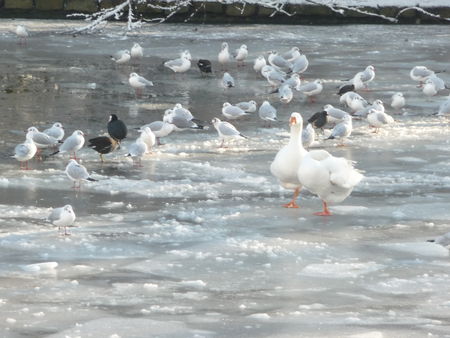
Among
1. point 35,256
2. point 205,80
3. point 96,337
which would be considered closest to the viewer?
point 96,337

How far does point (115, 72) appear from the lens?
890 inches

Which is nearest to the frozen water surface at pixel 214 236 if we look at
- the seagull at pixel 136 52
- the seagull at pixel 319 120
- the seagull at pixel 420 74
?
the seagull at pixel 319 120

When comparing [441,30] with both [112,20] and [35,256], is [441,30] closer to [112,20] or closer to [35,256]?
[112,20]

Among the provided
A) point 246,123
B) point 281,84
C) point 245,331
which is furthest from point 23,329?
point 281,84

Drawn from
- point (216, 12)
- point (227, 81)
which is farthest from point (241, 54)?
point (216, 12)

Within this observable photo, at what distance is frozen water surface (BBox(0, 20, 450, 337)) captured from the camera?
821 centimetres

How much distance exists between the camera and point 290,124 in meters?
12.8

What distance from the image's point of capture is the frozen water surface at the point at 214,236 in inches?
323

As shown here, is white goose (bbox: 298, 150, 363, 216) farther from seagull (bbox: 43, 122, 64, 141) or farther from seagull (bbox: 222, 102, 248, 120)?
seagull (bbox: 222, 102, 248, 120)

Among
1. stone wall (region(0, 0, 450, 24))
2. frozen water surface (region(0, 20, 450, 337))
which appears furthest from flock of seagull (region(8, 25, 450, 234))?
stone wall (region(0, 0, 450, 24))

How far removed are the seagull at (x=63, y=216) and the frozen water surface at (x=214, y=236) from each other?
0.14 metres

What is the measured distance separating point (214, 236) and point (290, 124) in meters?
2.61

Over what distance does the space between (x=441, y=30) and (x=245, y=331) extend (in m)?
23.4

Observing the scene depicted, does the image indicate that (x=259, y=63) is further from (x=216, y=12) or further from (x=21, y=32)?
(x=216, y=12)
